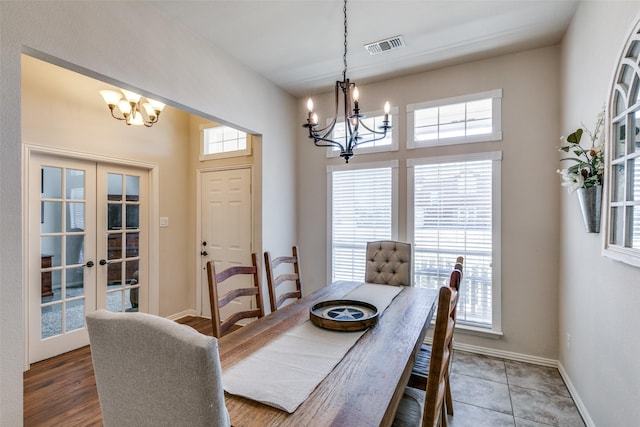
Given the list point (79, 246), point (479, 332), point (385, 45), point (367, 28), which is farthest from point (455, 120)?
point (79, 246)

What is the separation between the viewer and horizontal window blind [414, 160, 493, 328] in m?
3.03

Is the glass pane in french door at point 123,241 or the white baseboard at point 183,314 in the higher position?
the glass pane in french door at point 123,241

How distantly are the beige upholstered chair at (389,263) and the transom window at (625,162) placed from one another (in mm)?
1425

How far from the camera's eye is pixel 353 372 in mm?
1250

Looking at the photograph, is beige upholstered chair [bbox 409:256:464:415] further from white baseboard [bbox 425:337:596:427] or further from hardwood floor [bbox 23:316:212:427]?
hardwood floor [bbox 23:316:212:427]

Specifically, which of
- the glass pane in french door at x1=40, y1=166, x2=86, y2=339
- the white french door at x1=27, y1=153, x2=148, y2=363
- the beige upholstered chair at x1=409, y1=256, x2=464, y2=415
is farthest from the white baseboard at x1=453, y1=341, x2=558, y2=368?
the glass pane in french door at x1=40, y1=166, x2=86, y2=339

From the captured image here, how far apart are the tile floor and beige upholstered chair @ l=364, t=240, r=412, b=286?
93 cm

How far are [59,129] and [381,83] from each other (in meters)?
3.31

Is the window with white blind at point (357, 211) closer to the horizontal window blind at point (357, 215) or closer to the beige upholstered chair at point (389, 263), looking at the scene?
the horizontal window blind at point (357, 215)

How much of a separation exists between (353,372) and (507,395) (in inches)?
74.3

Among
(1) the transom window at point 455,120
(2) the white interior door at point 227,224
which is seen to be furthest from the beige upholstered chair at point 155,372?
(1) the transom window at point 455,120

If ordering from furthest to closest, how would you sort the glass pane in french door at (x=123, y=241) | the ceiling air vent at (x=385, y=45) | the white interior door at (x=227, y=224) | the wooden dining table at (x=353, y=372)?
the white interior door at (x=227, y=224) → the glass pane in french door at (x=123, y=241) → the ceiling air vent at (x=385, y=45) → the wooden dining table at (x=353, y=372)

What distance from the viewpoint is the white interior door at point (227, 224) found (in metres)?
3.82

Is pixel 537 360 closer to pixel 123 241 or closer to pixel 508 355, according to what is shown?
pixel 508 355
